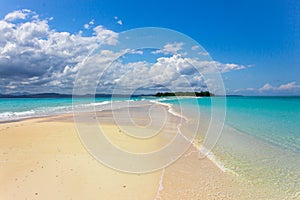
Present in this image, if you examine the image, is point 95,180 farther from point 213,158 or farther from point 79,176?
point 213,158

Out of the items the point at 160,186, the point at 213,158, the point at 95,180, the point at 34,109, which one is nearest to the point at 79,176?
the point at 95,180

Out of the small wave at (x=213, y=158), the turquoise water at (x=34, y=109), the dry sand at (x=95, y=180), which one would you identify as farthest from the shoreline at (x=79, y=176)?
the turquoise water at (x=34, y=109)

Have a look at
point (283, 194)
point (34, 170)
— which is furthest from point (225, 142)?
point (34, 170)

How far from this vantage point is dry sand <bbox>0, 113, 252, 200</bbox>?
4.10 metres

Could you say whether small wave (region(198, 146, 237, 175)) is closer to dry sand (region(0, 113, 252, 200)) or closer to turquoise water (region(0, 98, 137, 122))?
dry sand (region(0, 113, 252, 200))

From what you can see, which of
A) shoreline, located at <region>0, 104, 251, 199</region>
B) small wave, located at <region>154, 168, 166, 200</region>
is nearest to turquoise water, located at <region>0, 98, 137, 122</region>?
shoreline, located at <region>0, 104, 251, 199</region>

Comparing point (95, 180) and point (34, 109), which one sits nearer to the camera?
point (95, 180)

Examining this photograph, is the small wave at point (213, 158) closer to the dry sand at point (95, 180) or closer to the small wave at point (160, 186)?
the dry sand at point (95, 180)

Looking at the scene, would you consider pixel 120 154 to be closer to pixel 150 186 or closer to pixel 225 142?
pixel 150 186

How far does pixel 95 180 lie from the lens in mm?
4688

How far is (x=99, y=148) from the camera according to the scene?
7.25m

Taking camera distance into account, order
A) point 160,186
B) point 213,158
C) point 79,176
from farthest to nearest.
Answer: point 213,158
point 79,176
point 160,186

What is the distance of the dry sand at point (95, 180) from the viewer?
4102mm

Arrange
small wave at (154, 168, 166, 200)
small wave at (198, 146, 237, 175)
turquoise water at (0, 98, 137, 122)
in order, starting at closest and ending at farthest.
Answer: small wave at (154, 168, 166, 200), small wave at (198, 146, 237, 175), turquoise water at (0, 98, 137, 122)
